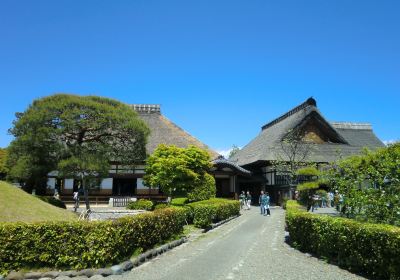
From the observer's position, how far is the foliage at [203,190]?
24114 millimetres

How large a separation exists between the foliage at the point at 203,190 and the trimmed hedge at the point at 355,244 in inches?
480

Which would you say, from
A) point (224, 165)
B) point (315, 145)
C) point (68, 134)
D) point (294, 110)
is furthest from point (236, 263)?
point (294, 110)

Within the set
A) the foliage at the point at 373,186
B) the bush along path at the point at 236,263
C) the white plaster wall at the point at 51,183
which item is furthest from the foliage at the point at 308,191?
the white plaster wall at the point at 51,183

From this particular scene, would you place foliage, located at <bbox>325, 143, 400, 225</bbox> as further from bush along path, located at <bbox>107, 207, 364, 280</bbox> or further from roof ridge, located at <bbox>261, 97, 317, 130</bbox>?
roof ridge, located at <bbox>261, 97, 317, 130</bbox>

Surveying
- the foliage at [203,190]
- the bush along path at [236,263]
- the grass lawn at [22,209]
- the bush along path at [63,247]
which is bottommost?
→ the bush along path at [236,263]

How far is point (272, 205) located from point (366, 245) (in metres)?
26.6

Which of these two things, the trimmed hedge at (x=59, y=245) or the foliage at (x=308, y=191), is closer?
the trimmed hedge at (x=59, y=245)

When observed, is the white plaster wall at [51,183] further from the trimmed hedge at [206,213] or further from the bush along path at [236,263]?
the bush along path at [236,263]

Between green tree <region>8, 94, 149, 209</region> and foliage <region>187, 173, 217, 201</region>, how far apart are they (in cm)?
502

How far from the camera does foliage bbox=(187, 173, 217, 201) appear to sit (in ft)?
79.1

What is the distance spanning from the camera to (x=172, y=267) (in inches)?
379

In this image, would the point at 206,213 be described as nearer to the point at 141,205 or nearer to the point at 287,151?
the point at 141,205

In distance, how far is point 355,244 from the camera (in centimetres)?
897

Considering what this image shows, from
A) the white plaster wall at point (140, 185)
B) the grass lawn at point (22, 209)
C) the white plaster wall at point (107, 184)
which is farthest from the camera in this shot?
the white plaster wall at point (140, 185)
